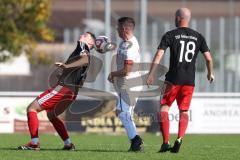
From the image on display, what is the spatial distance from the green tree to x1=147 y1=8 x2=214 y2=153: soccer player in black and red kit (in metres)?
22.4

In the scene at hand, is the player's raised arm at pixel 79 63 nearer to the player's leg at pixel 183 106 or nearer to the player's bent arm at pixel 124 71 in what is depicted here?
the player's bent arm at pixel 124 71

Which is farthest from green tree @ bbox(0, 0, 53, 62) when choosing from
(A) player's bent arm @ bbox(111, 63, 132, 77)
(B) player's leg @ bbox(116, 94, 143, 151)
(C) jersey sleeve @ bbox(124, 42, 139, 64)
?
(C) jersey sleeve @ bbox(124, 42, 139, 64)

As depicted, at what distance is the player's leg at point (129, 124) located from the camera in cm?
1469

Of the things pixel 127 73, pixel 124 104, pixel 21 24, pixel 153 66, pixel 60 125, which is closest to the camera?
pixel 153 66

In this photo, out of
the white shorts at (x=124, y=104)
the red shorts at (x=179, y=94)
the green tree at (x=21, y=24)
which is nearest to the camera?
the red shorts at (x=179, y=94)

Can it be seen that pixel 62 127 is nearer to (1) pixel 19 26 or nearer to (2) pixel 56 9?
A: (1) pixel 19 26

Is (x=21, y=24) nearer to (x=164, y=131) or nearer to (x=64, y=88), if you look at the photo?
(x=64, y=88)

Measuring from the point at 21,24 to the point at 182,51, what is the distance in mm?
23681

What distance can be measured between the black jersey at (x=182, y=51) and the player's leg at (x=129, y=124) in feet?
2.91

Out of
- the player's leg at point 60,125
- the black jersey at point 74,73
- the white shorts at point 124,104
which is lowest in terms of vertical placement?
the player's leg at point 60,125

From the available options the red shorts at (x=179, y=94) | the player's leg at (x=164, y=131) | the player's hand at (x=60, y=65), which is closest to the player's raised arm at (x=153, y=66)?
the red shorts at (x=179, y=94)

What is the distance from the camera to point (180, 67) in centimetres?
1439

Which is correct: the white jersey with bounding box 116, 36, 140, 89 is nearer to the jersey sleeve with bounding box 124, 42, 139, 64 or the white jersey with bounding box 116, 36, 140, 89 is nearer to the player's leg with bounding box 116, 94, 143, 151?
the jersey sleeve with bounding box 124, 42, 139, 64

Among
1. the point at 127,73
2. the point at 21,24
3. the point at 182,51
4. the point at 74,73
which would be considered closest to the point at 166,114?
the point at 127,73
